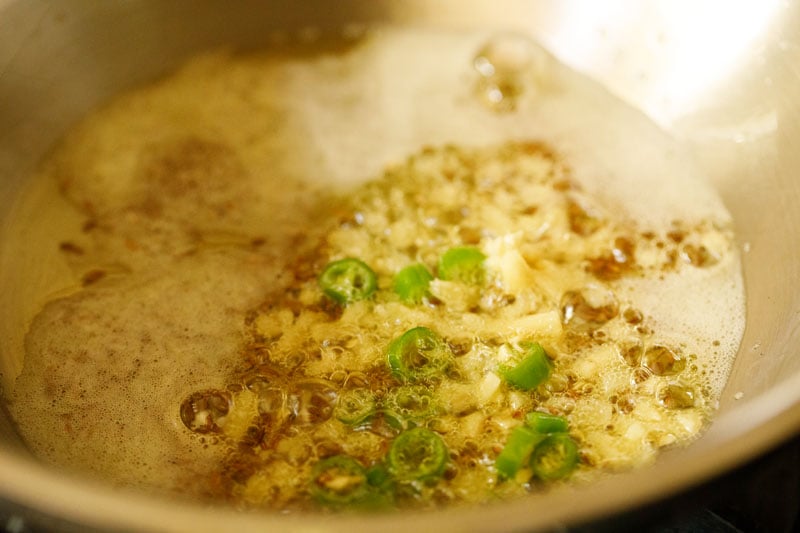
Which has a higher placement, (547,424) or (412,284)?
(412,284)

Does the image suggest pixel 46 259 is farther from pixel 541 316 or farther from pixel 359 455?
pixel 541 316

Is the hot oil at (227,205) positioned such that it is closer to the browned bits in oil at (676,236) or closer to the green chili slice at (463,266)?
the browned bits in oil at (676,236)

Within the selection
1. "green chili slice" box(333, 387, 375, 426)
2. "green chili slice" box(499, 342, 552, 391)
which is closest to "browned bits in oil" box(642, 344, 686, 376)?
"green chili slice" box(499, 342, 552, 391)

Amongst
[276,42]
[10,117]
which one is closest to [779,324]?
[276,42]

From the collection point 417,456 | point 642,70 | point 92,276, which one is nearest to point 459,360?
point 417,456

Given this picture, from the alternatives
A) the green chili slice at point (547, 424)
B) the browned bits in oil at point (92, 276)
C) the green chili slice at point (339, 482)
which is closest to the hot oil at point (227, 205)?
the browned bits in oil at point (92, 276)

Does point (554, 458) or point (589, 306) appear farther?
point (589, 306)

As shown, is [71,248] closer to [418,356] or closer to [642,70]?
[418,356]
